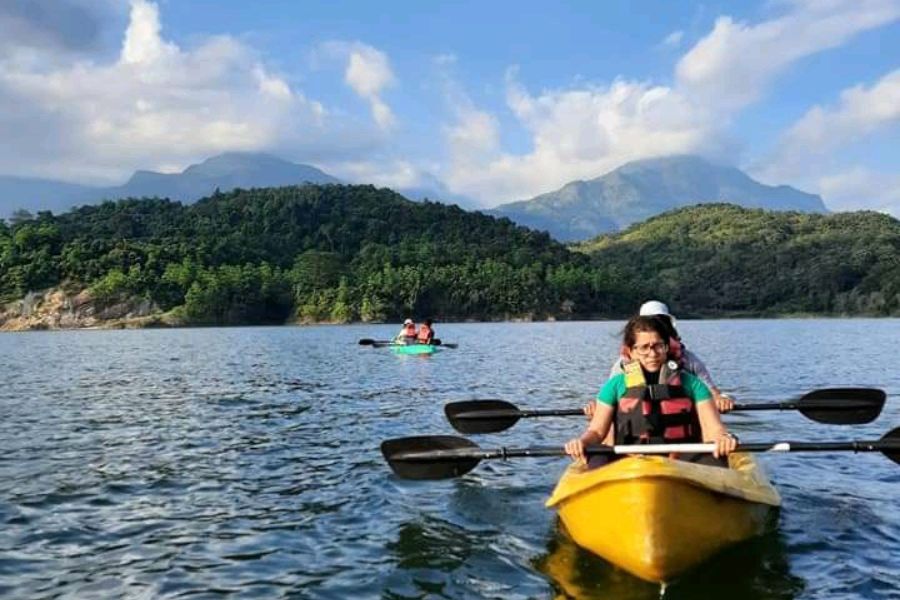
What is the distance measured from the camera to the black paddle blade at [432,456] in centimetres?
1062

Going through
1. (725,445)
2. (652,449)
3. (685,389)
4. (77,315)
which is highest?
(77,315)

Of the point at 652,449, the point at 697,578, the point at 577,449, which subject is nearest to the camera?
the point at 697,578

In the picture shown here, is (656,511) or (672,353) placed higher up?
(672,353)

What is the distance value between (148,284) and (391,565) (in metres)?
138

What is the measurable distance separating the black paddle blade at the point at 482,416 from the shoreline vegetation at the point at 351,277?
126712mm

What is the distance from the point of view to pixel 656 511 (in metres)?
7.48

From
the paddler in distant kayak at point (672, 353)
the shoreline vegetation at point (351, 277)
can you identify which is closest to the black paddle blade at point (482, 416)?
the paddler in distant kayak at point (672, 353)

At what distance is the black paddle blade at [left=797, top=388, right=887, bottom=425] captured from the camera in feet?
48.3

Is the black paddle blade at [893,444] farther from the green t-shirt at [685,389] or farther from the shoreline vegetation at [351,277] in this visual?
the shoreline vegetation at [351,277]

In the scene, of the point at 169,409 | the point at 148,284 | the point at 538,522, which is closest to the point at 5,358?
the point at 169,409

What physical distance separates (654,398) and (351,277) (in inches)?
6049

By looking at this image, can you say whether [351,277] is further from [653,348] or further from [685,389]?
[653,348]

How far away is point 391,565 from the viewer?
948 centimetres

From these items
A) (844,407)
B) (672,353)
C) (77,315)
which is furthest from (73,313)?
(672,353)
